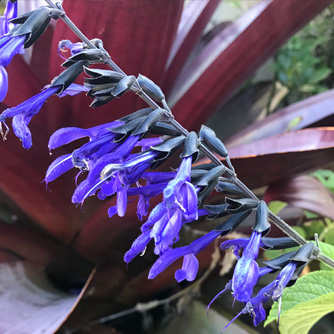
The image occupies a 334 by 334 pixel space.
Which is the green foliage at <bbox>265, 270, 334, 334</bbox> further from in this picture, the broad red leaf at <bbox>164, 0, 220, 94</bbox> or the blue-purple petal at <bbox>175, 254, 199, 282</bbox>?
the broad red leaf at <bbox>164, 0, 220, 94</bbox>

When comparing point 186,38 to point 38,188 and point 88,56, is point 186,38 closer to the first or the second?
point 38,188

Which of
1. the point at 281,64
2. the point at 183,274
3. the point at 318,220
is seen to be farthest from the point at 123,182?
the point at 281,64

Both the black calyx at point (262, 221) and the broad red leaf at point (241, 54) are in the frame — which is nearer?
the black calyx at point (262, 221)

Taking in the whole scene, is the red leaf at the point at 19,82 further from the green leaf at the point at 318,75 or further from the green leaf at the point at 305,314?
the green leaf at the point at 318,75

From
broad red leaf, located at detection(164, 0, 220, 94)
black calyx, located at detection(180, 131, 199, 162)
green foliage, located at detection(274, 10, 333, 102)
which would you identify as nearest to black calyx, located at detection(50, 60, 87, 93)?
black calyx, located at detection(180, 131, 199, 162)

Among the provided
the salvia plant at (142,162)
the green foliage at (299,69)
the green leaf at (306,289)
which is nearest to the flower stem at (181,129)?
the salvia plant at (142,162)

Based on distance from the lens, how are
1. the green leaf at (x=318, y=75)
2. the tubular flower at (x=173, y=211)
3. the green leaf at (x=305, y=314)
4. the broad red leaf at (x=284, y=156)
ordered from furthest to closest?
the green leaf at (x=318, y=75)
the broad red leaf at (x=284, y=156)
the green leaf at (x=305, y=314)
the tubular flower at (x=173, y=211)
